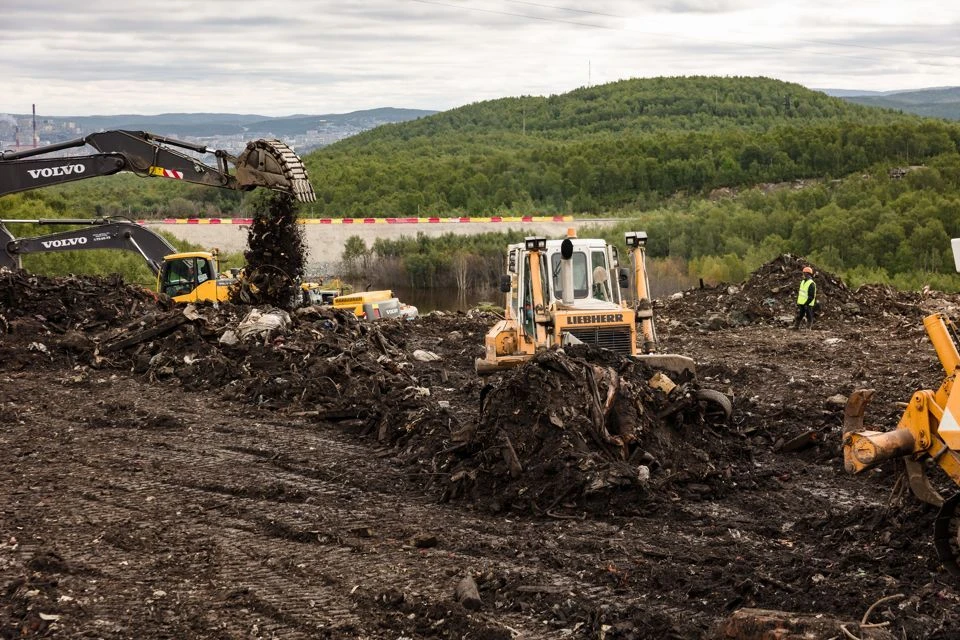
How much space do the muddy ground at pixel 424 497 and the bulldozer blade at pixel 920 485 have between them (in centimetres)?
42

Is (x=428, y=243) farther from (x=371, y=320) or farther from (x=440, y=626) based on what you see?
(x=440, y=626)

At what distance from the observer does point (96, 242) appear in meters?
23.3

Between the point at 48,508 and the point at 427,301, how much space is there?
34.4 m

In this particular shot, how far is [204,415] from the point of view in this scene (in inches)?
551

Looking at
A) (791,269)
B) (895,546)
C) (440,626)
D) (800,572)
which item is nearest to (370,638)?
(440,626)

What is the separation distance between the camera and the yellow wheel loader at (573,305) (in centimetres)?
1320

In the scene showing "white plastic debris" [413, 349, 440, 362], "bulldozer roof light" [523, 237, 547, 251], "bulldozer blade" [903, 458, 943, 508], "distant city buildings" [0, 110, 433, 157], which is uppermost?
"distant city buildings" [0, 110, 433, 157]

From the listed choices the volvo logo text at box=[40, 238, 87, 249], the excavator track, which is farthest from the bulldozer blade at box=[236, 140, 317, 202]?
the excavator track

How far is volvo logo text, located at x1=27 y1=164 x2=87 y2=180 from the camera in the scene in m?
18.7

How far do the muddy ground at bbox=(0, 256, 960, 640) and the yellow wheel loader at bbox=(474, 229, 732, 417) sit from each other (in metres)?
1.10

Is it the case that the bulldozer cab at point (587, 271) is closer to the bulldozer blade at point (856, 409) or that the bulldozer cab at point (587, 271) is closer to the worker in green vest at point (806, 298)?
the bulldozer blade at point (856, 409)

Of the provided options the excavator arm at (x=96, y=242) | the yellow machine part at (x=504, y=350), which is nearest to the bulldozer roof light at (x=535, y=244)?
the yellow machine part at (x=504, y=350)

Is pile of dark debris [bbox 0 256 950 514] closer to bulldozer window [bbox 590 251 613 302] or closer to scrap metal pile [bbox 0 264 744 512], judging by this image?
scrap metal pile [bbox 0 264 744 512]

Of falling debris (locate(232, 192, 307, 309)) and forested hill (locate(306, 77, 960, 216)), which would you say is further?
forested hill (locate(306, 77, 960, 216))
